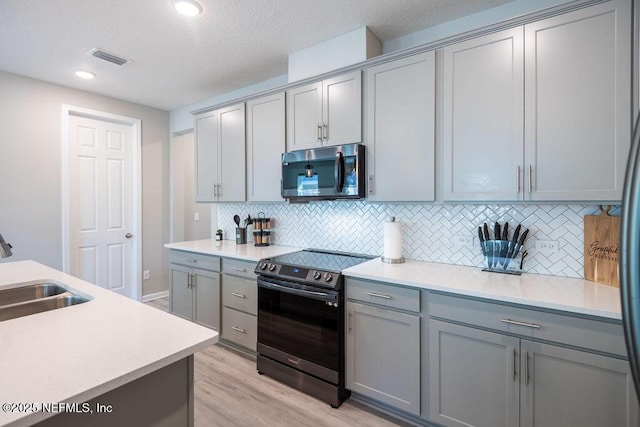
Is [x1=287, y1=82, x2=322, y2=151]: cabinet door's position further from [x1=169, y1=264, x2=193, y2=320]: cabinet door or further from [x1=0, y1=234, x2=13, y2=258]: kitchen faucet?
[x1=0, y1=234, x2=13, y2=258]: kitchen faucet

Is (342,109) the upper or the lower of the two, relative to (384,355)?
upper

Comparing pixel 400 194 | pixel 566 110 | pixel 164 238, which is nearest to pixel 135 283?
pixel 164 238

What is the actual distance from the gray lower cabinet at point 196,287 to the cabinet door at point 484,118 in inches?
86.1

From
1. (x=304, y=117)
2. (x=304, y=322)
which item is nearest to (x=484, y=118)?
(x=304, y=117)

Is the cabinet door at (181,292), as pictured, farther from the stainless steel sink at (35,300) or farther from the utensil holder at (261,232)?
the stainless steel sink at (35,300)

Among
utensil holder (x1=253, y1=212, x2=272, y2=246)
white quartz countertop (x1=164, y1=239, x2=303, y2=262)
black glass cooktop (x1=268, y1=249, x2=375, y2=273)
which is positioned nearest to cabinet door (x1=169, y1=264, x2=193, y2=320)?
white quartz countertop (x1=164, y1=239, x2=303, y2=262)

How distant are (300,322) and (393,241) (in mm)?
895

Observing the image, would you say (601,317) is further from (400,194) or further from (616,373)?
(400,194)

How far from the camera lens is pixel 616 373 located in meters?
1.35

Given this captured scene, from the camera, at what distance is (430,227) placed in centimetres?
238

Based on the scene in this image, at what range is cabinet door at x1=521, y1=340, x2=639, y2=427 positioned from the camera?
134 cm

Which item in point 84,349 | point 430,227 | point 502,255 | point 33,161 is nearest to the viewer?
point 84,349

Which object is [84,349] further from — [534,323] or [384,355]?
[534,323]

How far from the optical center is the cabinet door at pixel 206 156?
3387 mm
